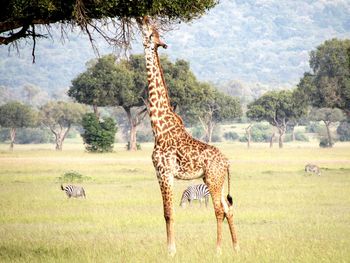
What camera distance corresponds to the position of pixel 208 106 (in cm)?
14612

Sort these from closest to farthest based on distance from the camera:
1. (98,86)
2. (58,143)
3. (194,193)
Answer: (194,193) < (98,86) < (58,143)

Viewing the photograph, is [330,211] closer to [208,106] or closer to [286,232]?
[286,232]

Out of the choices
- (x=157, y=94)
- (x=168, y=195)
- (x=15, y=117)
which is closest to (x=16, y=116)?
(x=15, y=117)

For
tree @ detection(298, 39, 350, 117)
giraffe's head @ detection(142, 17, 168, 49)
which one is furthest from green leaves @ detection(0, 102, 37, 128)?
giraffe's head @ detection(142, 17, 168, 49)

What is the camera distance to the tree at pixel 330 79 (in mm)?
112438

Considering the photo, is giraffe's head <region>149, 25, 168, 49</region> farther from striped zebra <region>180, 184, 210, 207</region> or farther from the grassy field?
striped zebra <region>180, 184, 210, 207</region>

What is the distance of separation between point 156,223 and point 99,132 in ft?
229

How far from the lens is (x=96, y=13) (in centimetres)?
1839

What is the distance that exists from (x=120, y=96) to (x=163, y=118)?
90888 millimetres

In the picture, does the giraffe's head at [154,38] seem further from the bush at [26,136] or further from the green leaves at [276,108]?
the bush at [26,136]

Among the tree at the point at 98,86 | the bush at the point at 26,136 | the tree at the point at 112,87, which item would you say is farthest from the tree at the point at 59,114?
the bush at the point at 26,136

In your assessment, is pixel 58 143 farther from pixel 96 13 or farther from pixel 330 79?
pixel 96 13

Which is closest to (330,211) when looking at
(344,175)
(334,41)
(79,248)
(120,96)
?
(79,248)

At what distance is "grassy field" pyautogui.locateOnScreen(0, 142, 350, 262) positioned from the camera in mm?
17594
